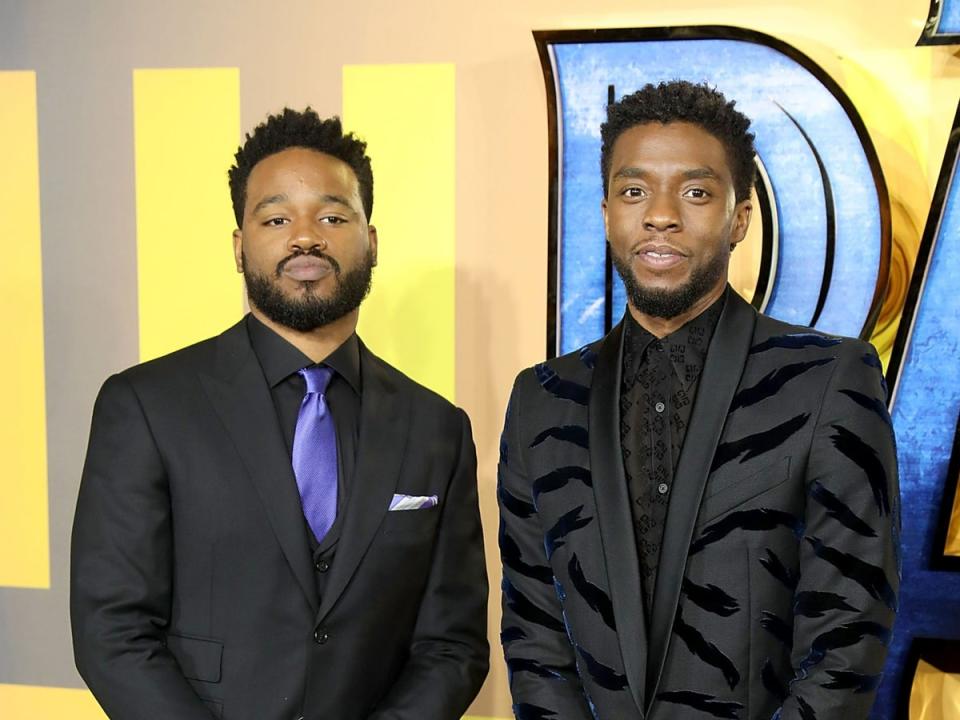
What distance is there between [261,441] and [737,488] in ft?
3.16

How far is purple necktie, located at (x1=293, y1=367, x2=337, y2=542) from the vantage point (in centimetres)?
216

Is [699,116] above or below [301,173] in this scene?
above

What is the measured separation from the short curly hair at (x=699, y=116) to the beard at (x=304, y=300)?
25.0 inches

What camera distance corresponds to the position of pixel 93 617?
6.73 feet

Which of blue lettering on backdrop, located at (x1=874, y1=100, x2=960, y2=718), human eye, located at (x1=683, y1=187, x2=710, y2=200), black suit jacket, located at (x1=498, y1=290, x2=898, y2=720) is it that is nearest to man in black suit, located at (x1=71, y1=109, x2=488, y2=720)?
black suit jacket, located at (x1=498, y1=290, x2=898, y2=720)

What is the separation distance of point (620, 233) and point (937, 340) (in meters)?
1.41

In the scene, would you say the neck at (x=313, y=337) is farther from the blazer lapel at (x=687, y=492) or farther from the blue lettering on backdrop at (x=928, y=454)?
the blue lettering on backdrop at (x=928, y=454)

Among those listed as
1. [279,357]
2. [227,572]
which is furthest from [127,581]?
[279,357]

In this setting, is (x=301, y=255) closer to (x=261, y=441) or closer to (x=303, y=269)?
(x=303, y=269)

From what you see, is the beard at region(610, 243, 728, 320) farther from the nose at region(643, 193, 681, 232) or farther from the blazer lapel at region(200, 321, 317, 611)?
the blazer lapel at region(200, 321, 317, 611)

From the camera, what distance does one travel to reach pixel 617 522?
6.18 feet

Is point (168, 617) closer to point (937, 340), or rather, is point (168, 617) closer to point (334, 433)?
point (334, 433)

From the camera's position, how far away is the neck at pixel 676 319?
198cm

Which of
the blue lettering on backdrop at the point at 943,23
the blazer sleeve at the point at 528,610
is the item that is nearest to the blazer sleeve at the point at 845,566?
the blazer sleeve at the point at 528,610
